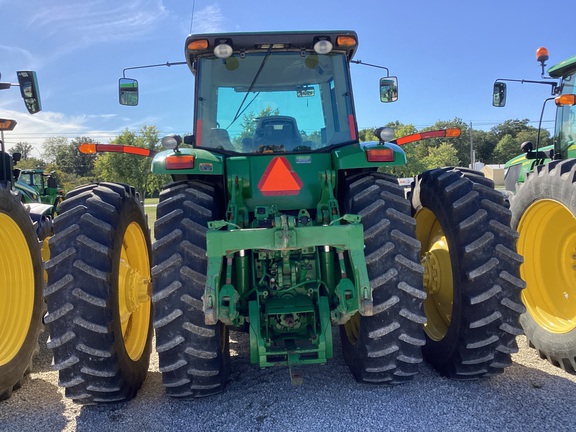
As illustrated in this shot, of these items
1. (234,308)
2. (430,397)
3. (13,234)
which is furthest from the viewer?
(13,234)

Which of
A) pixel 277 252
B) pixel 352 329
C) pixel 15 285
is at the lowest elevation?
pixel 352 329

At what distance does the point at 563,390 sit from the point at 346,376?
58.9 inches

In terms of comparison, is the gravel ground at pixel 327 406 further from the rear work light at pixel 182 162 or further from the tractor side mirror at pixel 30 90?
the tractor side mirror at pixel 30 90

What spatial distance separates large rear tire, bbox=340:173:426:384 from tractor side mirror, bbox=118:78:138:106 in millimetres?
2534

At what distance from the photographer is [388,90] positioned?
4.68 meters

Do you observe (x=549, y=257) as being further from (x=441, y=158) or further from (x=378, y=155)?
(x=441, y=158)

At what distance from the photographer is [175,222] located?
124 inches

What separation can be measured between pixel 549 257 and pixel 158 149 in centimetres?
3038

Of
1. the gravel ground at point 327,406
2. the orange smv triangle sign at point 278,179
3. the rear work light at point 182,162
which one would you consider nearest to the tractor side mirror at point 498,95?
the gravel ground at point 327,406

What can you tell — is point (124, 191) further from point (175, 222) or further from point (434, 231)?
point (434, 231)

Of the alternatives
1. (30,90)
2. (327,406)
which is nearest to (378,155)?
(327,406)

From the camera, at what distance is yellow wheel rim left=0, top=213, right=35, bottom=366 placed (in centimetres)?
370

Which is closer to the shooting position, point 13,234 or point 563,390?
point 563,390

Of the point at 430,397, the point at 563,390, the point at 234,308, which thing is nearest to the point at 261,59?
the point at 234,308
